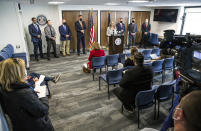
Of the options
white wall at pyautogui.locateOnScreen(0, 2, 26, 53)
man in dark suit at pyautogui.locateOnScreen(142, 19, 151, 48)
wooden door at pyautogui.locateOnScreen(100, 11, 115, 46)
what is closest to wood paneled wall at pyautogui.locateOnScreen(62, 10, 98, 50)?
wooden door at pyautogui.locateOnScreen(100, 11, 115, 46)

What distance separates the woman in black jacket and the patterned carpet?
124 cm

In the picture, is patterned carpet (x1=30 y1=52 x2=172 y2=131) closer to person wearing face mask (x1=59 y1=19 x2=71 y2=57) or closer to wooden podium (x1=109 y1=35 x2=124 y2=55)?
wooden podium (x1=109 y1=35 x2=124 y2=55)

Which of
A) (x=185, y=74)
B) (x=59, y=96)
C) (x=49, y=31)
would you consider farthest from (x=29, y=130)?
(x=49, y=31)

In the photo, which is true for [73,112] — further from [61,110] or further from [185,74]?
[185,74]

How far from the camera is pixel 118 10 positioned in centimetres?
904

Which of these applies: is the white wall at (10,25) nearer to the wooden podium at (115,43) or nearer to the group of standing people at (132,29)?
the wooden podium at (115,43)

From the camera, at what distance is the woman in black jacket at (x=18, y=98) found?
158cm

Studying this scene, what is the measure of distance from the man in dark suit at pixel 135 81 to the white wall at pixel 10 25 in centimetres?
458

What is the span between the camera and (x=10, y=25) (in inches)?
207

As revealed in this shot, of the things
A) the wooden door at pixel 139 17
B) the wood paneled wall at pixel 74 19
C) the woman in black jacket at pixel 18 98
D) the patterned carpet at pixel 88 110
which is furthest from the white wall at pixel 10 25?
the wooden door at pixel 139 17

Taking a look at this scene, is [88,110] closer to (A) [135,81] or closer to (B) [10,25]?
(A) [135,81]

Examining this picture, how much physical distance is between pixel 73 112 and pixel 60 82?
1715mm

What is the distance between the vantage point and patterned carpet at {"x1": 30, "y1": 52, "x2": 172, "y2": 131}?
2924 millimetres

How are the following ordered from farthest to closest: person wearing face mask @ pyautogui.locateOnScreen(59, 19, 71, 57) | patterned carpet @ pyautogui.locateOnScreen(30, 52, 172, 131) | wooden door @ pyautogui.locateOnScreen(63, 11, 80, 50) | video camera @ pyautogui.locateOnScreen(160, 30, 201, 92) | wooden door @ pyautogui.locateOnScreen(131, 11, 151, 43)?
wooden door @ pyautogui.locateOnScreen(131, 11, 151, 43), wooden door @ pyautogui.locateOnScreen(63, 11, 80, 50), person wearing face mask @ pyautogui.locateOnScreen(59, 19, 71, 57), patterned carpet @ pyautogui.locateOnScreen(30, 52, 172, 131), video camera @ pyautogui.locateOnScreen(160, 30, 201, 92)
